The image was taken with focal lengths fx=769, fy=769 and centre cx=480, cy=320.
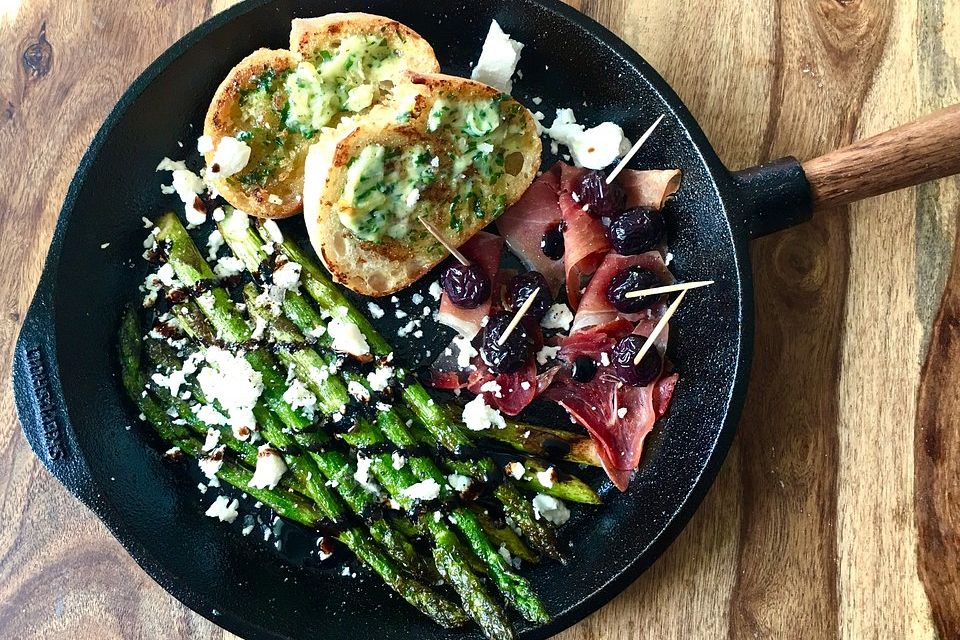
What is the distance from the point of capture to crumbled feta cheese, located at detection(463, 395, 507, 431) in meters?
3.08

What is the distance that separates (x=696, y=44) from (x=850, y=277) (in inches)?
47.1

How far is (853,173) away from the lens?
9.30 ft

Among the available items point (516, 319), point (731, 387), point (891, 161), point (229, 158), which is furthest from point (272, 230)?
point (891, 161)

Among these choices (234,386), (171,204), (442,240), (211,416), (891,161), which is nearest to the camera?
(891,161)

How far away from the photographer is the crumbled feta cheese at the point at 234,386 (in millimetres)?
3047

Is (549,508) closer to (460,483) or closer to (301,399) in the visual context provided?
(460,483)

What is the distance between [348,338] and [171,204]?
1001 millimetres

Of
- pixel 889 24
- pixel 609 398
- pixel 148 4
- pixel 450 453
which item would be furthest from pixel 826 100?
pixel 148 4

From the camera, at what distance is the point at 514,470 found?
313 cm

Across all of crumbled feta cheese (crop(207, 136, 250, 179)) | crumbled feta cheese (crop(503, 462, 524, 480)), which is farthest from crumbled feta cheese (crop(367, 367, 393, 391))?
crumbled feta cheese (crop(207, 136, 250, 179))

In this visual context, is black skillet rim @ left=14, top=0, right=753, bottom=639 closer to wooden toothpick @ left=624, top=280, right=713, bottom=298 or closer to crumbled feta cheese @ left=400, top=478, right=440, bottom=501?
wooden toothpick @ left=624, top=280, right=713, bottom=298

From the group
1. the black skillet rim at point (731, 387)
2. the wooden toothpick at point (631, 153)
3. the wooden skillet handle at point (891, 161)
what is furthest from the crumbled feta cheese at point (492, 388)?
the wooden skillet handle at point (891, 161)

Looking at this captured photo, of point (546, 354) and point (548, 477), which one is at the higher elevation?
point (546, 354)

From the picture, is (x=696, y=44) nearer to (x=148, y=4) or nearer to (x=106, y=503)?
(x=148, y=4)
